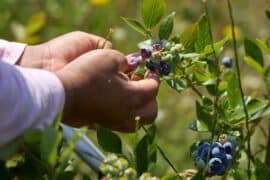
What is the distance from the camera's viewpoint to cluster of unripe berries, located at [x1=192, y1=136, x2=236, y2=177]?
3.14 feet

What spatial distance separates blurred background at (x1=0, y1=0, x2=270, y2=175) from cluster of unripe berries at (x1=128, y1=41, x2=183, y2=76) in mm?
1200

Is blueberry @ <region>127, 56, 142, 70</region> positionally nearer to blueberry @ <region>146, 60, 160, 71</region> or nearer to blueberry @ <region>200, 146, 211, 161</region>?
blueberry @ <region>146, 60, 160, 71</region>

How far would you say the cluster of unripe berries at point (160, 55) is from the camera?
0.99 metres

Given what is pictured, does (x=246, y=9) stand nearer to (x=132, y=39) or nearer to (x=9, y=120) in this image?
(x=132, y=39)

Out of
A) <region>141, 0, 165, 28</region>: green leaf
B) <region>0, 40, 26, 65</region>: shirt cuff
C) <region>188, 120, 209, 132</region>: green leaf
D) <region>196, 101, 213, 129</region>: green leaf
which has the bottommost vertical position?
<region>188, 120, 209, 132</region>: green leaf

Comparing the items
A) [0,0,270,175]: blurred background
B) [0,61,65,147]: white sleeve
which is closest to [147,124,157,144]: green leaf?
[0,61,65,147]: white sleeve

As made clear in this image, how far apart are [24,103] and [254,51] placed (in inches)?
10.4

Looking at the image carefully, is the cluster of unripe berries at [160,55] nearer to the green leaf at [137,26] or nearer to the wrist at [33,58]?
the green leaf at [137,26]

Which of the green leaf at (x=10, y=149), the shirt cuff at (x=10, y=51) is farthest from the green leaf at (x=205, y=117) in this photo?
the shirt cuff at (x=10, y=51)

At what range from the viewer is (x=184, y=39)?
3.44ft

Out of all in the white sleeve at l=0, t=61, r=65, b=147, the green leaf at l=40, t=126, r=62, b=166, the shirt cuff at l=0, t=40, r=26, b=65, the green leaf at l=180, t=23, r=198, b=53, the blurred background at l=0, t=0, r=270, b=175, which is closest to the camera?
the green leaf at l=40, t=126, r=62, b=166

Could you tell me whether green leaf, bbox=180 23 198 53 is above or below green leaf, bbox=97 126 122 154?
above

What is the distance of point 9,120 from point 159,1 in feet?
0.78

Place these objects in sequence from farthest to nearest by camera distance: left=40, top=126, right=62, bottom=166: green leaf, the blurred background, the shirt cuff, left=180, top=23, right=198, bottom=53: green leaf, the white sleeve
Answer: the blurred background, the shirt cuff, left=180, top=23, right=198, bottom=53: green leaf, the white sleeve, left=40, top=126, right=62, bottom=166: green leaf
